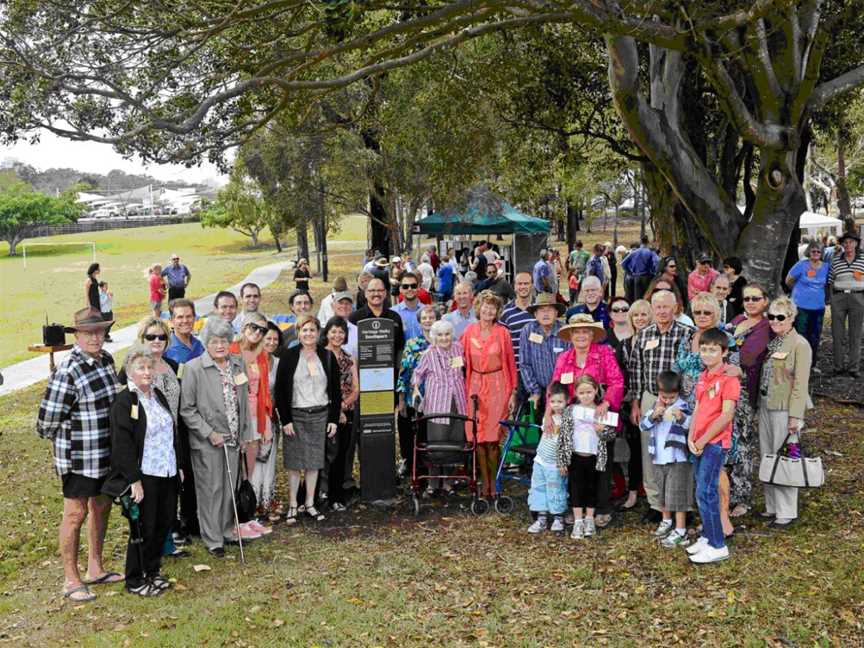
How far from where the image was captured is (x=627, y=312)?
8164mm

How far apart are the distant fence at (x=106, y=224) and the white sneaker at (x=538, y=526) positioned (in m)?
105

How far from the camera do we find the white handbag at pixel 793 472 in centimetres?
671

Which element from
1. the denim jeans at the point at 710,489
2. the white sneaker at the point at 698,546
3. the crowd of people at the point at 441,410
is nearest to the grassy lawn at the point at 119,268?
the crowd of people at the point at 441,410

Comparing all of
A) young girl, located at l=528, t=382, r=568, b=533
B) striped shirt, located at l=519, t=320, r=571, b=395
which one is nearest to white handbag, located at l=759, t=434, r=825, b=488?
young girl, located at l=528, t=382, r=568, b=533

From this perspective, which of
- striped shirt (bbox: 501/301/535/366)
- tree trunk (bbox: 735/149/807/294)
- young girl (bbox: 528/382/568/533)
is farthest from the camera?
tree trunk (bbox: 735/149/807/294)

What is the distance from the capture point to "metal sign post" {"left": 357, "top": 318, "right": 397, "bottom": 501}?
801 centimetres

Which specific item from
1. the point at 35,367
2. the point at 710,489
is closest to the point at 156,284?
the point at 35,367

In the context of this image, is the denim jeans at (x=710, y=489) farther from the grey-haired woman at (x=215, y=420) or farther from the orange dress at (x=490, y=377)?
the grey-haired woman at (x=215, y=420)

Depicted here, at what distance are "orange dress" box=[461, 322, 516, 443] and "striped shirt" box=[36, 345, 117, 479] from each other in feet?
10.0

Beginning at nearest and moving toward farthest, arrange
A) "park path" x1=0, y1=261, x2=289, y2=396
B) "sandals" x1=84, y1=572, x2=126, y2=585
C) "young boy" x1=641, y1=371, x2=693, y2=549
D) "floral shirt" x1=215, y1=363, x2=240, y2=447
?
1. "sandals" x1=84, y1=572, x2=126, y2=585
2. "young boy" x1=641, y1=371, x2=693, y2=549
3. "floral shirt" x1=215, y1=363, x2=240, y2=447
4. "park path" x1=0, y1=261, x2=289, y2=396

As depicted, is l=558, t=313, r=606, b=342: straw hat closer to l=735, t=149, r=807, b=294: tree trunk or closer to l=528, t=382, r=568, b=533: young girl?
l=528, t=382, r=568, b=533: young girl

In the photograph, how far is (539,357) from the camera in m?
7.98

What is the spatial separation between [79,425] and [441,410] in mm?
3072

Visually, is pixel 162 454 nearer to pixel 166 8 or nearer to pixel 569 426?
pixel 569 426
